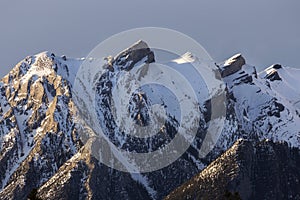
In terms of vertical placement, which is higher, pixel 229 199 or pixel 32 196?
pixel 32 196

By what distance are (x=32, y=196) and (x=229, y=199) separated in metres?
37.8

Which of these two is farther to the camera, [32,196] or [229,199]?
[229,199]

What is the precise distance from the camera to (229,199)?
18000cm

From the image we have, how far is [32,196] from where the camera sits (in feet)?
550
